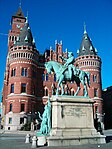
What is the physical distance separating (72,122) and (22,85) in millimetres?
31073

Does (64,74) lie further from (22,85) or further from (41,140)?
(22,85)

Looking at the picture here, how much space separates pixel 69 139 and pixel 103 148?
2.60 m

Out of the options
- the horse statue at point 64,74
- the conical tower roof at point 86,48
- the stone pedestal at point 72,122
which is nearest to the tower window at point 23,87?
the conical tower roof at point 86,48

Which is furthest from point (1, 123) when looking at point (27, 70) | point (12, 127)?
point (27, 70)

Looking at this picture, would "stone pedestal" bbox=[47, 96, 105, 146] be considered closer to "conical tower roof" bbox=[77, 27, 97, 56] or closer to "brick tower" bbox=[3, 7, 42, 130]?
"brick tower" bbox=[3, 7, 42, 130]

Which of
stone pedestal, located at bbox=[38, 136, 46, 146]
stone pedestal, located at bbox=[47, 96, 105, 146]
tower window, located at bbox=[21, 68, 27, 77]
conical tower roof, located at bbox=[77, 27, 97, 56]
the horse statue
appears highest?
conical tower roof, located at bbox=[77, 27, 97, 56]

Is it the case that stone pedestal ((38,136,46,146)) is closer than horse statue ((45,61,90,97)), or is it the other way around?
stone pedestal ((38,136,46,146))

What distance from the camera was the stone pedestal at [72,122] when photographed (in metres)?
13.5

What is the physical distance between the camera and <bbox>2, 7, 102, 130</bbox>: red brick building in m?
42.6

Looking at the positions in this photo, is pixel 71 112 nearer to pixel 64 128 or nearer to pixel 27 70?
pixel 64 128

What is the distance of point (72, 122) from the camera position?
14.3 m

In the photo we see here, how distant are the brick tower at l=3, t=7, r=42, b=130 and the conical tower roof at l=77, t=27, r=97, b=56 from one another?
12602 mm

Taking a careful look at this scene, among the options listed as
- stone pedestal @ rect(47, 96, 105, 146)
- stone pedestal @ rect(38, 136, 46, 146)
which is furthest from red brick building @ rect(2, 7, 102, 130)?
stone pedestal @ rect(38, 136, 46, 146)

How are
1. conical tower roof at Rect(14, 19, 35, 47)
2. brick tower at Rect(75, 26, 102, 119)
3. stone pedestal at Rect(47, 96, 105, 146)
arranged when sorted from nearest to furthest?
stone pedestal at Rect(47, 96, 105, 146)
conical tower roof at Rect(14, 19, 35, 47)
brick tower at Rect(75, 26, 102, 119)
